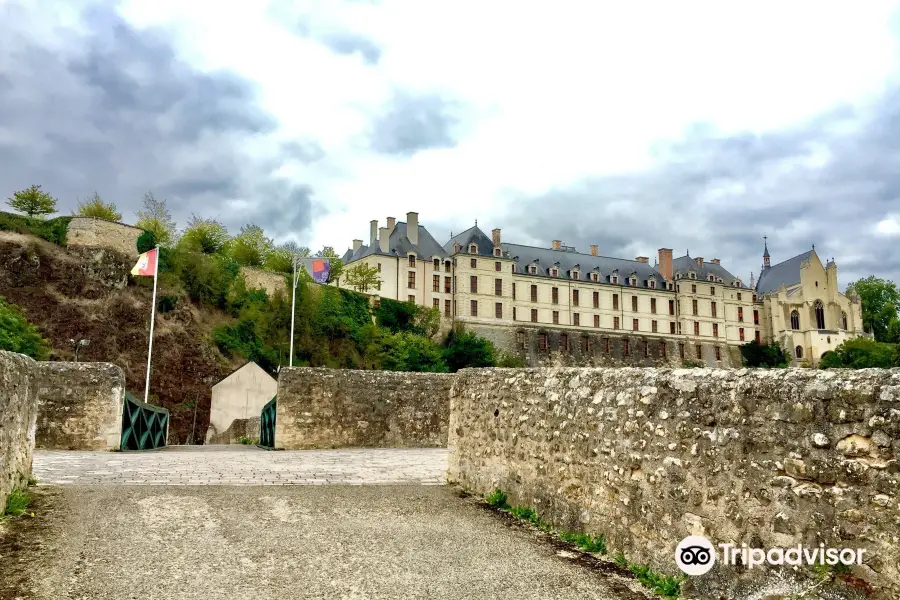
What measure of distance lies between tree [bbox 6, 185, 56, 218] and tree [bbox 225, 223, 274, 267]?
41.4 ft

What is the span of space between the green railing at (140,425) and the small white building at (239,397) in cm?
731

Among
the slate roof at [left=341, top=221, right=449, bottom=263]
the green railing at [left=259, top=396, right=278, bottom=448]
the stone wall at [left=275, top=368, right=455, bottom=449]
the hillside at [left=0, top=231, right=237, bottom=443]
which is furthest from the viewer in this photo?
the slate roof at [left=341, top=221, right=449, bottom=263]

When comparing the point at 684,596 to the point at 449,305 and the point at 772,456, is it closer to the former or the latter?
the point at 772,456

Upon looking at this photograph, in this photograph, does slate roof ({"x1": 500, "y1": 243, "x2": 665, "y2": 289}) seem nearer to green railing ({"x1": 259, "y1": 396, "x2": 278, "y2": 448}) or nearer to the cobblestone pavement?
green railing ({"x1": 259, "y1": 396, "x2": 278, "y2": 448})

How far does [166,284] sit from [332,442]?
33.1m

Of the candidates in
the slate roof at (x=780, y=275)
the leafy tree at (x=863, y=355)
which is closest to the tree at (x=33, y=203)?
the leafy tree at (x=863, y=355)

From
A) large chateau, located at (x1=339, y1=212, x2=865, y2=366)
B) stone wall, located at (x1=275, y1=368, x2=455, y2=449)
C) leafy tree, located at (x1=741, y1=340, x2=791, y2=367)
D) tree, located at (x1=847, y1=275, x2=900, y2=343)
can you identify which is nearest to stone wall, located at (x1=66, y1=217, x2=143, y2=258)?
large chateau, located at (x1=339, y1=212, x2=865, y2=366)

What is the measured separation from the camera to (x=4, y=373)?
5684mm

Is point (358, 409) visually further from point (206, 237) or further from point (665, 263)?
point (665, 263)

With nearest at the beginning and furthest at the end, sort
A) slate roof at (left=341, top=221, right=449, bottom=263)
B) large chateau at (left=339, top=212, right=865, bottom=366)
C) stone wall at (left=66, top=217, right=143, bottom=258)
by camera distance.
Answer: stone wall at (left=66, top=217, right=143, bottom=258)
slate roof at (left=341, top=221, right=449, bottom=263)
large chateau at (left=339, top=212, right=865, bottom=366)

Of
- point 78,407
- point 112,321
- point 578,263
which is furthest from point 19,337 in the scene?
point 578,263

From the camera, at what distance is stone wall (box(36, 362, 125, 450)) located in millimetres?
13258

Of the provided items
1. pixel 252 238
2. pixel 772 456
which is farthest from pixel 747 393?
pixel 252 238

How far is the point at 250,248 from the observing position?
179ft
